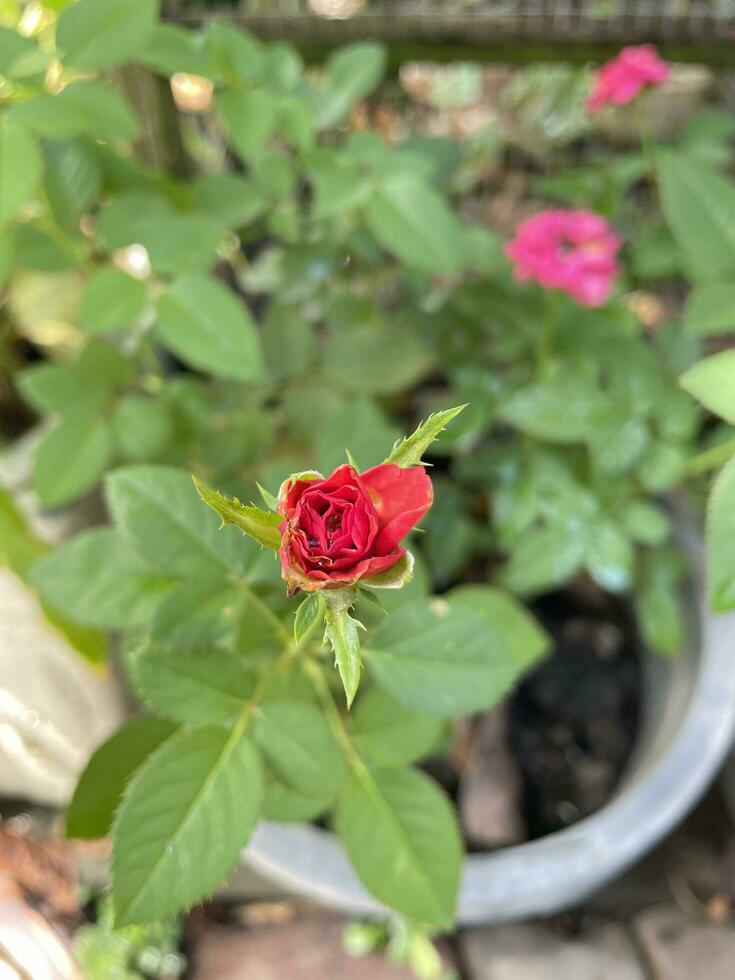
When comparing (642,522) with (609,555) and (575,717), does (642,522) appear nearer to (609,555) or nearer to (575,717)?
(609,555)

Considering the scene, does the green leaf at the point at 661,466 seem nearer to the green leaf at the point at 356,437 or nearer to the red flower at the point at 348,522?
the green leaf at the point at 356,437

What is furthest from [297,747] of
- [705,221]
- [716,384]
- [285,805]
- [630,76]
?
[630,76]

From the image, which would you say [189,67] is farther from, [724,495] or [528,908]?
[528,908]

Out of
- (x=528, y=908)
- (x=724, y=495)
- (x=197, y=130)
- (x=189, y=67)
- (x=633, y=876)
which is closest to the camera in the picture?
(x=724, y=495)

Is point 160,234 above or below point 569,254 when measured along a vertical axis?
above

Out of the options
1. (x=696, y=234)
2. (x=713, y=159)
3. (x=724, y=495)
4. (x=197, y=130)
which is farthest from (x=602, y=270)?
(x=197, y=130)

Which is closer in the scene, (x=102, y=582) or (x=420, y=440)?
(x=420, y=440)
